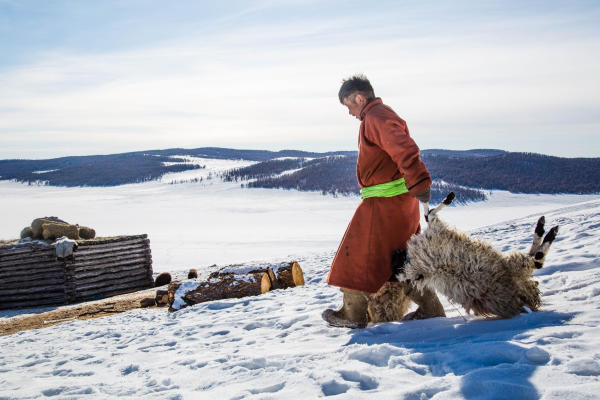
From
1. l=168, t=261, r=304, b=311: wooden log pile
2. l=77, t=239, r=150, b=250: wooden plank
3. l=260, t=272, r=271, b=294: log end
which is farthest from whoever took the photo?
l=77, t=239, r=150, b=250: wooden plank

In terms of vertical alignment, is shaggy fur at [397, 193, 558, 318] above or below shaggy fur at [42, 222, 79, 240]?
above

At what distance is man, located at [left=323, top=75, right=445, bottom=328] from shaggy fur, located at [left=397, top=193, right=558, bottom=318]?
34cm

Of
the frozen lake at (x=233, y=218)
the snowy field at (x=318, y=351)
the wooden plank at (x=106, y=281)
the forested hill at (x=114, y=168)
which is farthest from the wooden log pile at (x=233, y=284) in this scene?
the forested hill at (x=114, y=168)

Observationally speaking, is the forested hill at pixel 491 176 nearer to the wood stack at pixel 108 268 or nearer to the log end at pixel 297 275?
the wood stack at pixel 108 268

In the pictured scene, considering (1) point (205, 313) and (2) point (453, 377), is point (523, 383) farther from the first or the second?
(1) point (205, 313)

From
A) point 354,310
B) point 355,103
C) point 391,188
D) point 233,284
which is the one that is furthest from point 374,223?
point 233,284

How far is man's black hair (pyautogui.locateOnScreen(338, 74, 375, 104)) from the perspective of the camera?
3.20 m

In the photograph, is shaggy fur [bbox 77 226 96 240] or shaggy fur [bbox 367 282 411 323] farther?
shaggy fur [bbox 77 226 96 240]

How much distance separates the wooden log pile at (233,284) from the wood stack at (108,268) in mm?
5446

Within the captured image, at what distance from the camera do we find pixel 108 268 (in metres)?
10.9

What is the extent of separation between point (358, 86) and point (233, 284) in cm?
398

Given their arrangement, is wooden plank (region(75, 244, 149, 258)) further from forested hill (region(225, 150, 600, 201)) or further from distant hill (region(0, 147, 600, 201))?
forested hill (region(225, 150, 600, 201))

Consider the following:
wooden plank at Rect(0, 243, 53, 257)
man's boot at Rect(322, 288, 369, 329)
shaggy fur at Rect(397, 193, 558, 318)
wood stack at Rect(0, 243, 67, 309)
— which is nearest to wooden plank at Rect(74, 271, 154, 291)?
wood stack at Rect(0, 243, 67, 309)

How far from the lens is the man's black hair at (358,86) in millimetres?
3199
